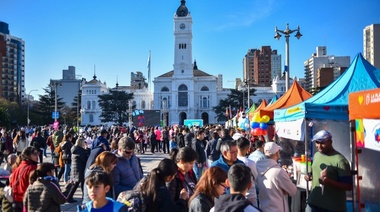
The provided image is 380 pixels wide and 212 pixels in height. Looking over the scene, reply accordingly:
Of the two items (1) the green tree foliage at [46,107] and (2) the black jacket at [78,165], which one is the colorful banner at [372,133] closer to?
(2) the black jacket at [78,165]

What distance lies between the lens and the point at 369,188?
6402 mm

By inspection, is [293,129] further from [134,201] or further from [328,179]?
[134,201]

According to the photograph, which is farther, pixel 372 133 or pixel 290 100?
pixel 290 100

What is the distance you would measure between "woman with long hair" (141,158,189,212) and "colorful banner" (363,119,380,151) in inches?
98.4

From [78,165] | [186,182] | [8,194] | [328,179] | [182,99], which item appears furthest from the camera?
[182,99]

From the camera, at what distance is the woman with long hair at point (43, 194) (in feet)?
14.7

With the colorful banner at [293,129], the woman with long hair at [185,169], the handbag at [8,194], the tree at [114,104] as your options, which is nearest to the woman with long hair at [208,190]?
the woman with long hair at [185,169]

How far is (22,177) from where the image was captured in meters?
5.42

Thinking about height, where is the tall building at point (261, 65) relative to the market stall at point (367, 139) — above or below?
above

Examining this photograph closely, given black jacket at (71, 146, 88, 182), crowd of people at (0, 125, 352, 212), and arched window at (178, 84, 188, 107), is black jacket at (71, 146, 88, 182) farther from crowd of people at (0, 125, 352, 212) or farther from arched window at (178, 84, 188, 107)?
arched window at (178, 84, 188, 107)

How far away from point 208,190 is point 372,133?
2.52m

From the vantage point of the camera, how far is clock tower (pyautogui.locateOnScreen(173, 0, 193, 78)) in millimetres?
91938

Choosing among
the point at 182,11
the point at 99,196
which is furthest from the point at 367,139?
the point at 182,11

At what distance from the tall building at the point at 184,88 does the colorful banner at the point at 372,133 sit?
3333 inches
